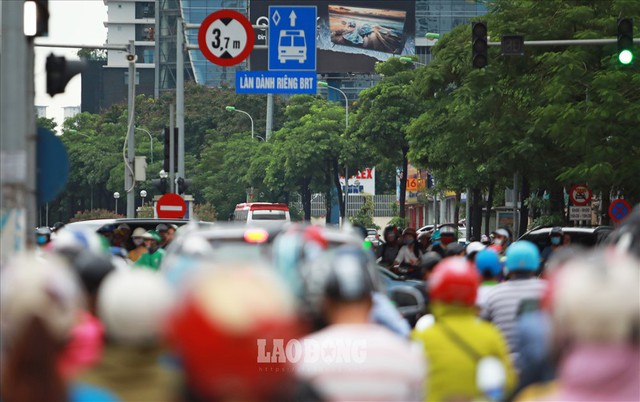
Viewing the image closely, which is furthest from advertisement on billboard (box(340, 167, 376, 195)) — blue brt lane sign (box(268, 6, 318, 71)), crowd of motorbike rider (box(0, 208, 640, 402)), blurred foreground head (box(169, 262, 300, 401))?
blurred foreground head (box(169, 262, 300, 401))

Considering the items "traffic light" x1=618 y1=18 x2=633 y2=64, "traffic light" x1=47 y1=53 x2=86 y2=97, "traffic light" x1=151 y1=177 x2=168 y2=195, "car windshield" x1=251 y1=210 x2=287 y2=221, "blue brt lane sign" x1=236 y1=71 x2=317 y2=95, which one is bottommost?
"car windshield" x1=251 y1=210 x2=287 y2=221

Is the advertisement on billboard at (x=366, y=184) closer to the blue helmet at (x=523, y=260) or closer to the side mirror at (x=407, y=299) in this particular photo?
the side mirror at (x=407, y=299)

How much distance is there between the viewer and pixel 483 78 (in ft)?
125

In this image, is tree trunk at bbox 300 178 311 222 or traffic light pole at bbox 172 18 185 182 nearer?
traffic light pole at bbox 172 18 185 182

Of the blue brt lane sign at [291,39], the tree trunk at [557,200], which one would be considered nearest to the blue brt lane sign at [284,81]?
the blue brt lane sign at [291,39]

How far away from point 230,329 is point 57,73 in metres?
10.7

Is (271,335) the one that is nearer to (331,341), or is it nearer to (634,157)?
(331,341)

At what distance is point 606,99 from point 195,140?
342 ft

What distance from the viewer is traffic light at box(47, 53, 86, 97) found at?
13.7 m

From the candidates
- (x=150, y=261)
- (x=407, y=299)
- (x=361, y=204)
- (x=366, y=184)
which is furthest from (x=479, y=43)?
(x=361, y=204)

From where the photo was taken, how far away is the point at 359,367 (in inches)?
199

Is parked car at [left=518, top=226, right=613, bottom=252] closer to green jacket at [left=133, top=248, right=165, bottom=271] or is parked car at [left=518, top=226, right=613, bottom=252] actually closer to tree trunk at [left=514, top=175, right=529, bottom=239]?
green jacket at [left=133, top=248, right=165, bottom=271]

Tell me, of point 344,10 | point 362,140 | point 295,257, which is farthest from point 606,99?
point 344,10

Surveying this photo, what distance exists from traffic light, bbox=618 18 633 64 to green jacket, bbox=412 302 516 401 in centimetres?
1831
